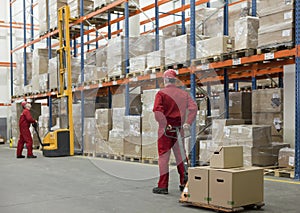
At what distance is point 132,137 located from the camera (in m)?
8.59

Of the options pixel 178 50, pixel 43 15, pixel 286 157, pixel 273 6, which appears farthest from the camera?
pixel 43 15

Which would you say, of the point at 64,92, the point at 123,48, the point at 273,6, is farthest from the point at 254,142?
the point at 64,92

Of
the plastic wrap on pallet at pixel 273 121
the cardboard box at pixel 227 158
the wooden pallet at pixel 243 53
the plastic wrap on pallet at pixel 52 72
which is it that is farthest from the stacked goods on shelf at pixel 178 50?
the plastic wrap on pallet at pixel 52 72

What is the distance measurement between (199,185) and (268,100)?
10.2 ft

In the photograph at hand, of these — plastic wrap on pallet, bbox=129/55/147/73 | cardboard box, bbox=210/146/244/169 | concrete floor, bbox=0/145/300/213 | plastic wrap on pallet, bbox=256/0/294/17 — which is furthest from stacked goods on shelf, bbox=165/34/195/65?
Result: cardboard box, bbox=210/146/244/169

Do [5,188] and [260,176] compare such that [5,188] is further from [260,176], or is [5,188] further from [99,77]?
[99,77]

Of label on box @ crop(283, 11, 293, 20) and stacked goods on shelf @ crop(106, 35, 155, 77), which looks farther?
stacked goods on shelf @ crop(106, 35, 155, 77)

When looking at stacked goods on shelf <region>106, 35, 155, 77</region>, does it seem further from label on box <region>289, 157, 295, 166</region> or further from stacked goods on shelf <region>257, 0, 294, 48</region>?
label on box <region>289, 157, 295, 166</region>

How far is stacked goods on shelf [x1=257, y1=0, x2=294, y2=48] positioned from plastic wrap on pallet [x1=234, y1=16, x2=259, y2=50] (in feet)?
0.64

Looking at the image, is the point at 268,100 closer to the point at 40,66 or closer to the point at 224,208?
the point at 224,208

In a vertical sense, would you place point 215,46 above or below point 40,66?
below

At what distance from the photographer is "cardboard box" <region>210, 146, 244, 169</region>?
4203 millimetres

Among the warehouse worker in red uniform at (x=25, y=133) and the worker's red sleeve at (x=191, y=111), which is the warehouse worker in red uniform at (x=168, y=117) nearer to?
the worker's red sleeve at (x=191, y=111)

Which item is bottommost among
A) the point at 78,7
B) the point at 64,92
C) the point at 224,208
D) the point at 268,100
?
the point at 224,208
